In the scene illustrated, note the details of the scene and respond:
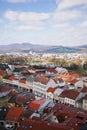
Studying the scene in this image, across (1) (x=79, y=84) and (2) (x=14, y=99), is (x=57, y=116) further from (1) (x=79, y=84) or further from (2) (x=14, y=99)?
(1) (x=79, y=84)

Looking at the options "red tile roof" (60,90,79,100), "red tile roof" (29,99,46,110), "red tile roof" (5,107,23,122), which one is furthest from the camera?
"red tile roof" (60,90,79,100)

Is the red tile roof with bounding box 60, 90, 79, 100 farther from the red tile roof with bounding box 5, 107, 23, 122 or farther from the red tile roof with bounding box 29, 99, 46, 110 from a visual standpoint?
the red tile roof with bounding box 5, 107, 23, 122

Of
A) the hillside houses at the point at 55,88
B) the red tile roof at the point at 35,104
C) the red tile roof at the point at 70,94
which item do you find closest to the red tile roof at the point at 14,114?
the red tile roof at the point at 35,104

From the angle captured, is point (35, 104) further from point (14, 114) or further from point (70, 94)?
point (70, 94)

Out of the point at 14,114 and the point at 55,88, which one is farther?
the point at 55,88

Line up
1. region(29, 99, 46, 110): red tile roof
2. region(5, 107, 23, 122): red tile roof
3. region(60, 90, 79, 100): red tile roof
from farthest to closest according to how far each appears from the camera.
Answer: region(60, 90, 79, 100): red tile roof → region(29, 99, 46, 110): red tile roof → region(5, 107, 23, 122): red tile roof

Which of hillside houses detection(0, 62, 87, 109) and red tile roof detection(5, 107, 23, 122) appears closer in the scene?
red tile roof detection(5, 107, 23, 122)

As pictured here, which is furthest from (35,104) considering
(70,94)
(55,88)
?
(55,88)

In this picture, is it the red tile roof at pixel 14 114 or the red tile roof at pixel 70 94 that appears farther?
the red tile roof at pixel 70 94

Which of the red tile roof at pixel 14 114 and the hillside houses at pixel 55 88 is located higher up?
the red tile roof at pixel 14 114

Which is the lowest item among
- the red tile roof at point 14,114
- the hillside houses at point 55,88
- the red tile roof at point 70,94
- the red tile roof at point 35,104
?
the hillside houses at point 55,88

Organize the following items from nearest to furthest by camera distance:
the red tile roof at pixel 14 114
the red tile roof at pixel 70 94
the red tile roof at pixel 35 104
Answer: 1. the red tile roof at pixel 14 114
2. the red tile roof at pixel 35 104
3. the red tile roof at pixel 70 94

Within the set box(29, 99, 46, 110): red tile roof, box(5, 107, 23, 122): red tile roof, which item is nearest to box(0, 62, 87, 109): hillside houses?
box(29, 99, 46, 110): red tile roof

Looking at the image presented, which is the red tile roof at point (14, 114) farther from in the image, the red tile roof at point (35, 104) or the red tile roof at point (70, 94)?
the red tile roof at point (70, 94)
